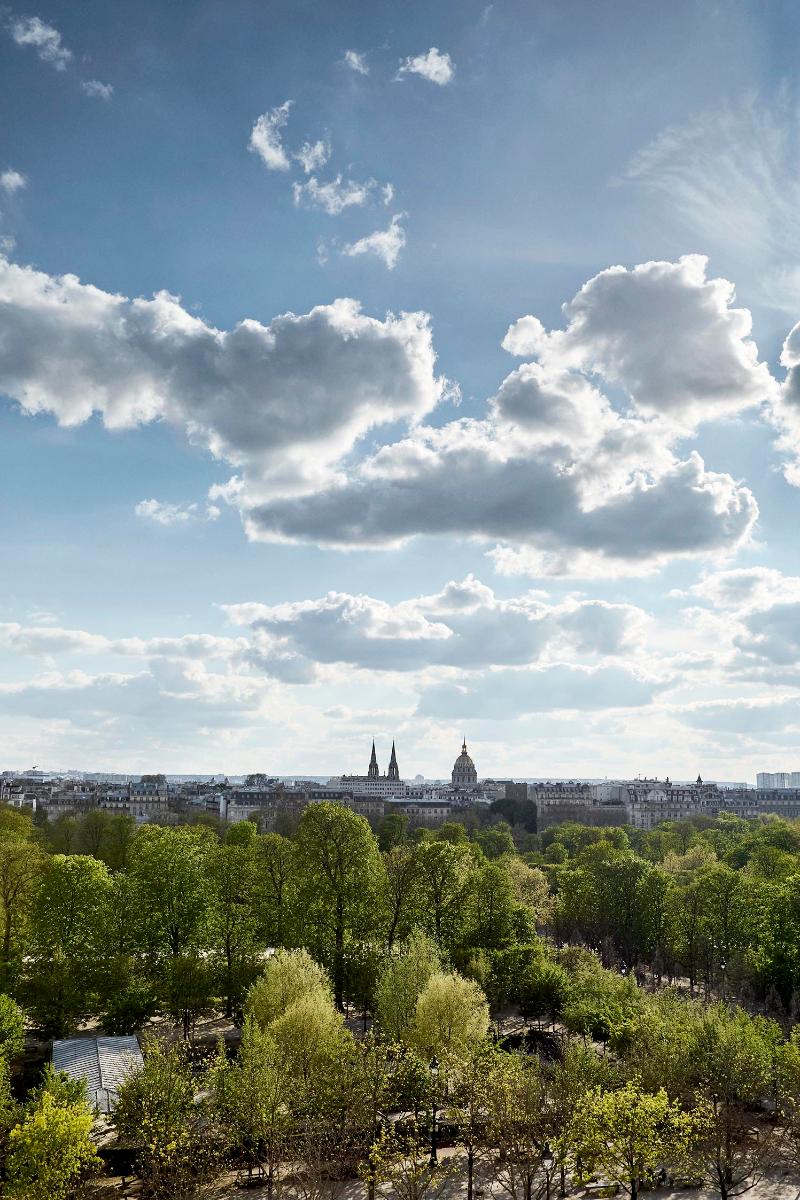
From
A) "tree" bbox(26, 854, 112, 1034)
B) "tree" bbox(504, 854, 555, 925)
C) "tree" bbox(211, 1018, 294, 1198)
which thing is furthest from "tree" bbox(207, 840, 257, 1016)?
"tree" bbox(504, 854, 555, 925)

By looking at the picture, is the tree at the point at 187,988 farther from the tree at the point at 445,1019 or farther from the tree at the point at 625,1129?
the tree at the point at 625,1129

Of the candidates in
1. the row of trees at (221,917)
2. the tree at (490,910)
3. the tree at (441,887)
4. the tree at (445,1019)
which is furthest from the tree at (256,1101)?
the tree at (490,910)

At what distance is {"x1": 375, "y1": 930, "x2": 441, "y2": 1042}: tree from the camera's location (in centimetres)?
3925

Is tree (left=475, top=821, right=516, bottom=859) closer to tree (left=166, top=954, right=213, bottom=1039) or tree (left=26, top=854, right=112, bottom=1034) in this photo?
tree (left=26, top=854, right=112, bottom=1034)

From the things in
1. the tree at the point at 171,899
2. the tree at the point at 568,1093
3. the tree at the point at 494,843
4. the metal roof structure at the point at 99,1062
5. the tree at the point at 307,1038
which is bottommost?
the metal roof structure at the point at 99,1062

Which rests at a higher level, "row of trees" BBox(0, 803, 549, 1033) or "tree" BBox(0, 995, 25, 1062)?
"row of trees" BBox(0, 803, 549, 1033)

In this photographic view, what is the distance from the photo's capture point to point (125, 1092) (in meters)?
31.7

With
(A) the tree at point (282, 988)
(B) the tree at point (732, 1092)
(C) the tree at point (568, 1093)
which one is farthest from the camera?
(A) the tree at point (282, 988)

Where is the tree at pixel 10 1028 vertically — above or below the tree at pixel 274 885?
below

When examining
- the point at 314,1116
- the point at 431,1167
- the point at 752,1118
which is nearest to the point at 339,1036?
the point at 314,1116

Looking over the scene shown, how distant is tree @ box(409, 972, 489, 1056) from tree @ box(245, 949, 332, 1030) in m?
4.19

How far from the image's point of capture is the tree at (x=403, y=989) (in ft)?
129

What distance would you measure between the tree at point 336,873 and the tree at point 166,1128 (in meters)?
19.2

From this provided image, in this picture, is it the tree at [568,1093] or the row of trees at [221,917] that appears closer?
the tree at [568,1093]
